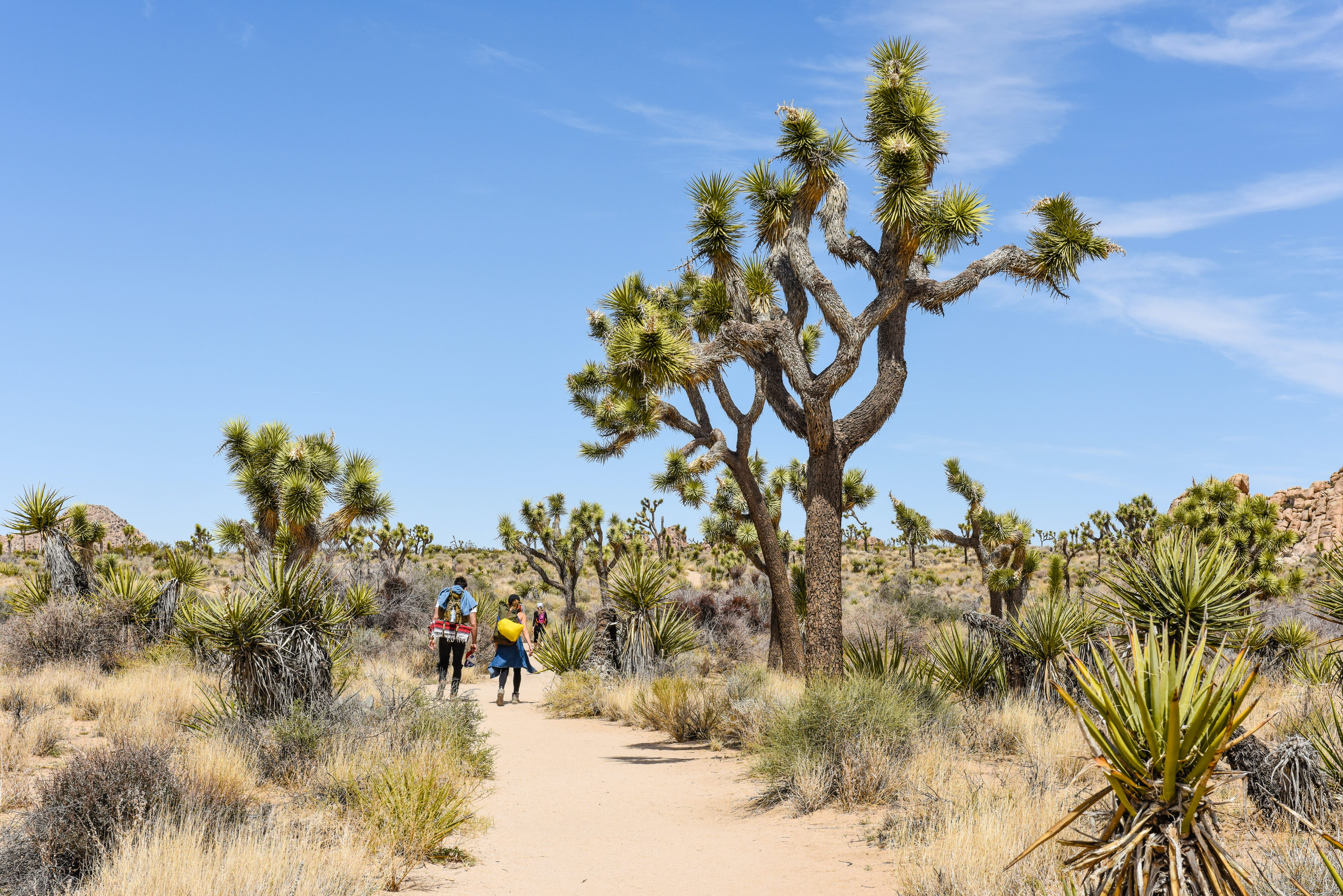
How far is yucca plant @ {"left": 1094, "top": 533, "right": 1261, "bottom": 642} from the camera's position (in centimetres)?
739

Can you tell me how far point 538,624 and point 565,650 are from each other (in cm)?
384

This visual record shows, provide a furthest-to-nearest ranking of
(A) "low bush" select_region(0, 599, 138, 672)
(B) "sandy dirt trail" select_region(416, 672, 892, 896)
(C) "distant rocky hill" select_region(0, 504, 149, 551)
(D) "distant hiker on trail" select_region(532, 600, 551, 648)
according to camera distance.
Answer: (C) "distant rocky hill" select_region(0, 504, 149, 551)
(D) "distant hiker on trail" select_region(532, 600, 551, 648)
(A) "low bush" select_region(0, 599, 138, 672)
(B) "sandy dirt trail" select_region(416, 672, 892, 896)

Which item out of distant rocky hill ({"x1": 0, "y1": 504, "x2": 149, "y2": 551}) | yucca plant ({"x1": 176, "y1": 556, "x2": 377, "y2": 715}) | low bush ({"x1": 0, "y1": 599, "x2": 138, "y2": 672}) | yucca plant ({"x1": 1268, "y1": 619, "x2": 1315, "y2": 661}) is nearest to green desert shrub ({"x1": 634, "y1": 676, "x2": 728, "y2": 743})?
yucca plant ({"x1": 176, "y1": 556, "x2": 377, "y2": 715})

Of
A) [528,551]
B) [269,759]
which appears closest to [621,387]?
[269,759]

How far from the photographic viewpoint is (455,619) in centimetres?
1284

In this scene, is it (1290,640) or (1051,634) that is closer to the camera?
(1051,634)

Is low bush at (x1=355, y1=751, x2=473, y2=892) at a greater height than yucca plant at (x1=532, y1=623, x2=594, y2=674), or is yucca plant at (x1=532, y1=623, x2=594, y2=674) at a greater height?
yucca plant at (x1=532, y1=623, x2=594, y2=674)

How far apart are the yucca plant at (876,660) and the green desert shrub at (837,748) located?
2053mm

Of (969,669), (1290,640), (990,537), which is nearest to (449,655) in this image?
(969,669)

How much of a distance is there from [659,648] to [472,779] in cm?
693

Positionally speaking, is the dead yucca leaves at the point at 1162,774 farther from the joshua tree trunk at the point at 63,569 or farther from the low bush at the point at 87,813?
the joshua tree trunk at the point at 63,569

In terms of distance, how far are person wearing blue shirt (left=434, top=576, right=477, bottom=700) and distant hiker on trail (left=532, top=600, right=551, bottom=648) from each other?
5831mm

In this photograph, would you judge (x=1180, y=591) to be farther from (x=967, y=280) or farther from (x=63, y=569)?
(x=63, y=569)

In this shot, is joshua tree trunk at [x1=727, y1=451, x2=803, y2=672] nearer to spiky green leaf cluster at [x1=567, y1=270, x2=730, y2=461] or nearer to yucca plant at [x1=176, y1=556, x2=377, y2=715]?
spiky green leaf cluster at [x1=567, y1=270, x2=730, y2=461]
